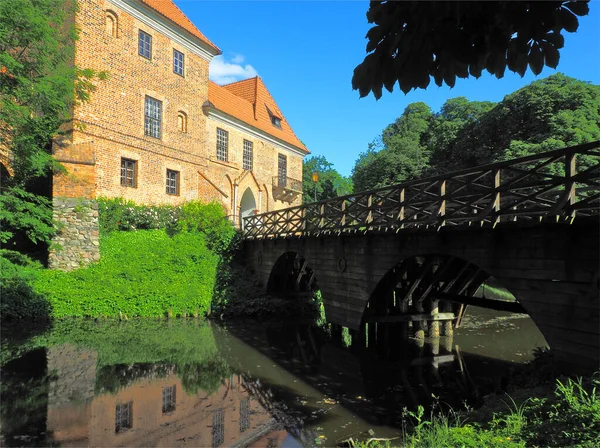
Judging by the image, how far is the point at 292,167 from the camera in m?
31.9

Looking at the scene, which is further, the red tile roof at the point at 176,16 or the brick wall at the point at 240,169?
the brick wall at the point at 240,169

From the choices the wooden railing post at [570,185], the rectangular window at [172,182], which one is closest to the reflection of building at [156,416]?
the wooden railing post at [570,185]

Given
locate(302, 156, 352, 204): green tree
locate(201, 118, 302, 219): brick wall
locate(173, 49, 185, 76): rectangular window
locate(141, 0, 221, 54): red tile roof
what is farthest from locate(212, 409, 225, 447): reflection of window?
locate(302, 156, 352, 204): green tree

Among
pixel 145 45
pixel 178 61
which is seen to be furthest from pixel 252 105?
pixel 145 45

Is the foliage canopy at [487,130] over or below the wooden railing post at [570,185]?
over

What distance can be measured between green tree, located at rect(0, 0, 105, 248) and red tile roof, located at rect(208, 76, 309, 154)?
9.85 metres

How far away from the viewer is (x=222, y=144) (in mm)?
24719

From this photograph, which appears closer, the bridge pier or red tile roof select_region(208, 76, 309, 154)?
the bridge pier

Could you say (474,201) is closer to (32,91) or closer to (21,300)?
(32,91)

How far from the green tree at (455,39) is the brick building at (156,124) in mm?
16199

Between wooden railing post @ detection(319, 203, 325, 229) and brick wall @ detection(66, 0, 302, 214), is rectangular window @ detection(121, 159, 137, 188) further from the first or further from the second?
wooden railing post @ detection(319, 203, 325, 229)

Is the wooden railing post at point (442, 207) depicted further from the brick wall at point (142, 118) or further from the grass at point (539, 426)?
the brick wall at point (142, 118)

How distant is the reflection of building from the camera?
614cm

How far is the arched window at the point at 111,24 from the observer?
1788 centimetres
